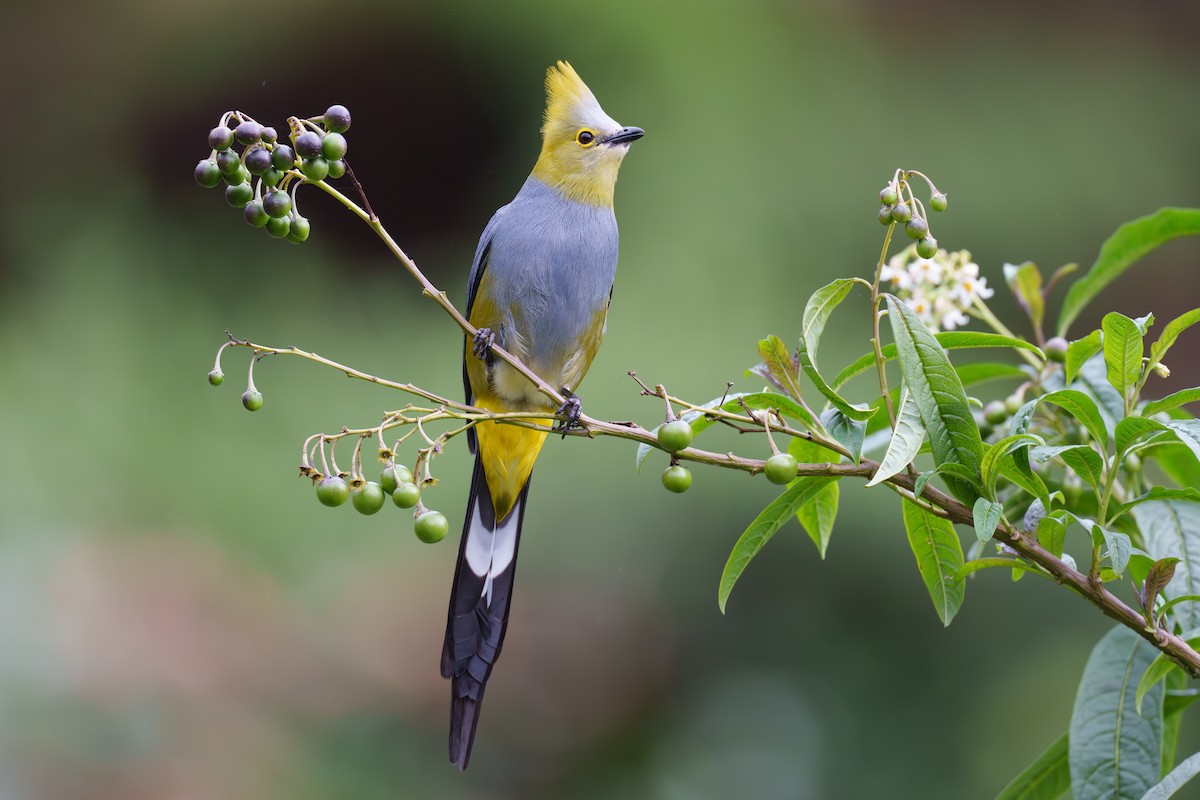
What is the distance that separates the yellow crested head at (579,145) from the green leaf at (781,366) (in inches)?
38.9

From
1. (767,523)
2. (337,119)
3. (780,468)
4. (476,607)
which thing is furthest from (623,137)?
(780,468)

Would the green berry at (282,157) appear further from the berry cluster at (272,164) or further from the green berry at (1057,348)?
the green berry at (1057,348)

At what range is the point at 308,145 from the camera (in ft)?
3.56

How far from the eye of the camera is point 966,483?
995 millimetres

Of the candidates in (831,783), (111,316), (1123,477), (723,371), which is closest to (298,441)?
(111,316)

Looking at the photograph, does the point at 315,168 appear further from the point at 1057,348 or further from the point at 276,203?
the point at 1057,348

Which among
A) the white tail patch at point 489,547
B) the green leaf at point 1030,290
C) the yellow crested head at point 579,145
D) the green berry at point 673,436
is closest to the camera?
the green berry at point 673,436

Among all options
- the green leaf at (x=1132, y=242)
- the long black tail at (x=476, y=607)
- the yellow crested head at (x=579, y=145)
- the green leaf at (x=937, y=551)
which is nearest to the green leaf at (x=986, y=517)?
the green leaf at (x=937, y=551)

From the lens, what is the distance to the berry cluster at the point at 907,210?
3.34 ft

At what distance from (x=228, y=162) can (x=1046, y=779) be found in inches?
41.6

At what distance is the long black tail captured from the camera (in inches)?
63.4

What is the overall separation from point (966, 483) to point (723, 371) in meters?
2.07

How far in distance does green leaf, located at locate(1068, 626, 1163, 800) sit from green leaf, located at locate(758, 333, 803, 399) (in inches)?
18.0

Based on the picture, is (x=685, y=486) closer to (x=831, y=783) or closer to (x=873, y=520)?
(x=873, y=520)
